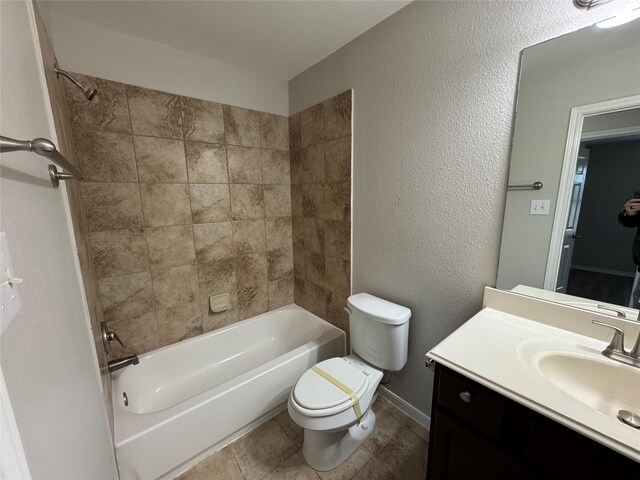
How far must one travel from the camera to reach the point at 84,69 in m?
1.45

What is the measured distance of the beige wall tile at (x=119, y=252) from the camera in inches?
61.8

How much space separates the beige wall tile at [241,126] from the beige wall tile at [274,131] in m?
0.04

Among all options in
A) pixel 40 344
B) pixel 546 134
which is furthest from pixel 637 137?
pixel 40 344

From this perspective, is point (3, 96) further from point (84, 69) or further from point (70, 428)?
point (84, 69)

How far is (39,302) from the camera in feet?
1.61

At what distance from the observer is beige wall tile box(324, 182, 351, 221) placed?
5.82 feet

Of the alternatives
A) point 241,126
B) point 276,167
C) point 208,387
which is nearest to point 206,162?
point 241,126

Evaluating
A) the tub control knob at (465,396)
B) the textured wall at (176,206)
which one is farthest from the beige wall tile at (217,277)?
the tub control knob at (465,396)

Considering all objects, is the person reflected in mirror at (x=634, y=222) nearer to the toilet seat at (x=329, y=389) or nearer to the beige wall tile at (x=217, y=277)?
the toilet seat at (x=329, y=389)

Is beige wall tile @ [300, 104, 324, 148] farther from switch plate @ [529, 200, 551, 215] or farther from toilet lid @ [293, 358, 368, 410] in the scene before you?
toilet lid @ [293, 358, 368, 410]

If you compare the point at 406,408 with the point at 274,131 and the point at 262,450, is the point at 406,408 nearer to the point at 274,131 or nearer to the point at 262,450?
the point at 262,450

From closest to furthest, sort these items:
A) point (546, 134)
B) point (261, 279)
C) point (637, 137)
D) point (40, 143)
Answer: point (40, 143)
point (637, 137)
point (546, 134)
point (261, 279)

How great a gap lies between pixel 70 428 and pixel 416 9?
1.98 m

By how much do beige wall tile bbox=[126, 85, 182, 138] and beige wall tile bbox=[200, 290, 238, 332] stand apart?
1.18m
